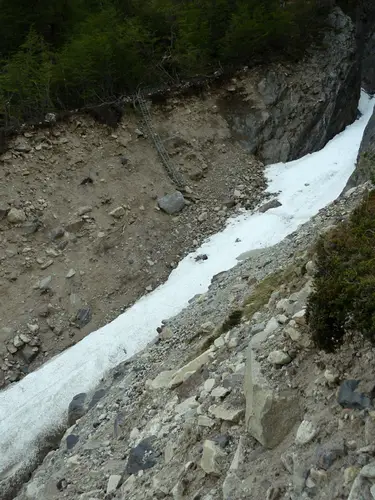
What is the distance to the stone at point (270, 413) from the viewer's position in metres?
5.35

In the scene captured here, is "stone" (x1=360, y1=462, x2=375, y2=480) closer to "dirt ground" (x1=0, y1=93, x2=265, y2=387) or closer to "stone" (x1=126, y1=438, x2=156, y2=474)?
"stone" (x1=126, y1=438, x2=156, y2=474)

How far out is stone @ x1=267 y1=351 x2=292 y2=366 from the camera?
19.8 feet

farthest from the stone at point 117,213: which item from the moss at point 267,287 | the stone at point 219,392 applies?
the stone at point 219,392

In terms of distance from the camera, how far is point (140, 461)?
7059mm

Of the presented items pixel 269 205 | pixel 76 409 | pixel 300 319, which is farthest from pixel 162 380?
pixel 269 205

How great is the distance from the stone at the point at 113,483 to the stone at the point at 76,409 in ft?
13.8

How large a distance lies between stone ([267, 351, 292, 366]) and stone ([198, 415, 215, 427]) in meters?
1.18

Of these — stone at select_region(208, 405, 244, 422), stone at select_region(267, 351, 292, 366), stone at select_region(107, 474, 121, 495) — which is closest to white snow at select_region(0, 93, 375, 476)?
stone at select_region(107, 474, 121, 495)

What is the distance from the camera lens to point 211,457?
577cm

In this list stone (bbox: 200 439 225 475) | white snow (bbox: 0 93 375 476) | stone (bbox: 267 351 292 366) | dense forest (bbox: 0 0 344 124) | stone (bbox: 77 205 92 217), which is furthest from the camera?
dense forest (bbox: 0 0 344 124)

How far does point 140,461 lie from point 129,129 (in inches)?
653

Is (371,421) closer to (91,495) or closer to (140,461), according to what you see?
(140,461)

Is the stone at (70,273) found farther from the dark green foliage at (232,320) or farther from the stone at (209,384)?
the stone at (209,384)

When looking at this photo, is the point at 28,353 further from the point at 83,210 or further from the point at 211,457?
the point at 211,457
